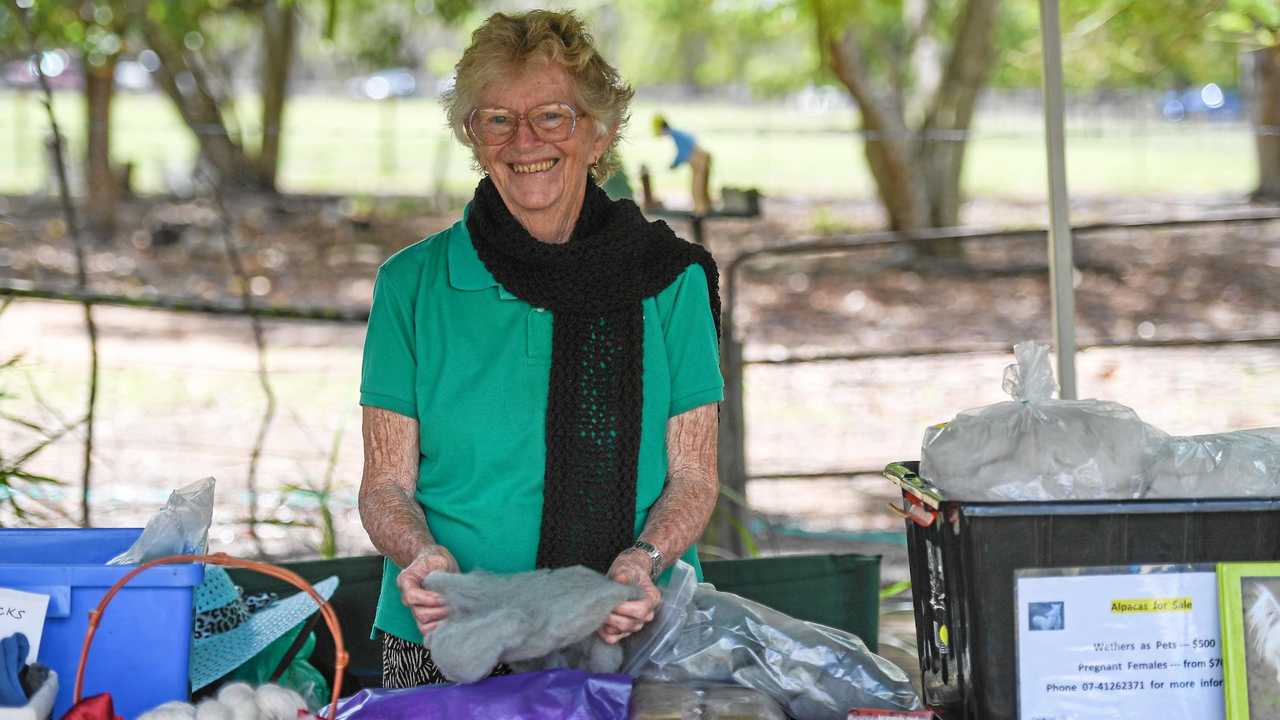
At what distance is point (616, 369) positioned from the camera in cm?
218

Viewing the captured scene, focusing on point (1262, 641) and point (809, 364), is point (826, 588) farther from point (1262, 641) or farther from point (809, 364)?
point (809, 364)

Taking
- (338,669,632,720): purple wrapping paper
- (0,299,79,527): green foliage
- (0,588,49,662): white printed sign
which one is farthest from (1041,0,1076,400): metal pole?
(0,299,79,527): green foliage

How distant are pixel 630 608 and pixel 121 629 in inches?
25.9

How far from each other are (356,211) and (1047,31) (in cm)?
1308

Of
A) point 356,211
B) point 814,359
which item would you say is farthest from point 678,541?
point 356,211

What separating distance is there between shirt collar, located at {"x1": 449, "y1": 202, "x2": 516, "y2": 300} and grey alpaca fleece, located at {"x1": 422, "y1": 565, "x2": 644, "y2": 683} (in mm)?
518

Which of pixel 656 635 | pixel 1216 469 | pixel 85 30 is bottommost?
pixel 656 635

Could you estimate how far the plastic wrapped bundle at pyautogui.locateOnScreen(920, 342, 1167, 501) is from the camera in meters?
1.69

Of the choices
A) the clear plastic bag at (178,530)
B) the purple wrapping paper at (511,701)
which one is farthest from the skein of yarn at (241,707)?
the clear plastic bag at (178,530)

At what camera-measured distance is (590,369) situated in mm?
2176

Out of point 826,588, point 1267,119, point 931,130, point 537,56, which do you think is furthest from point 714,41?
point 537,56

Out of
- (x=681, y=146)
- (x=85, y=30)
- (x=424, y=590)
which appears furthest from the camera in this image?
(x=85, y=30)

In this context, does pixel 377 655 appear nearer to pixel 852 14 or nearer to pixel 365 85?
pixel 852 14

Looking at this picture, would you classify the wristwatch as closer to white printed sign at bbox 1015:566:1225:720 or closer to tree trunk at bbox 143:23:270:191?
white printed sign at bbox 1015:566:1225:720
